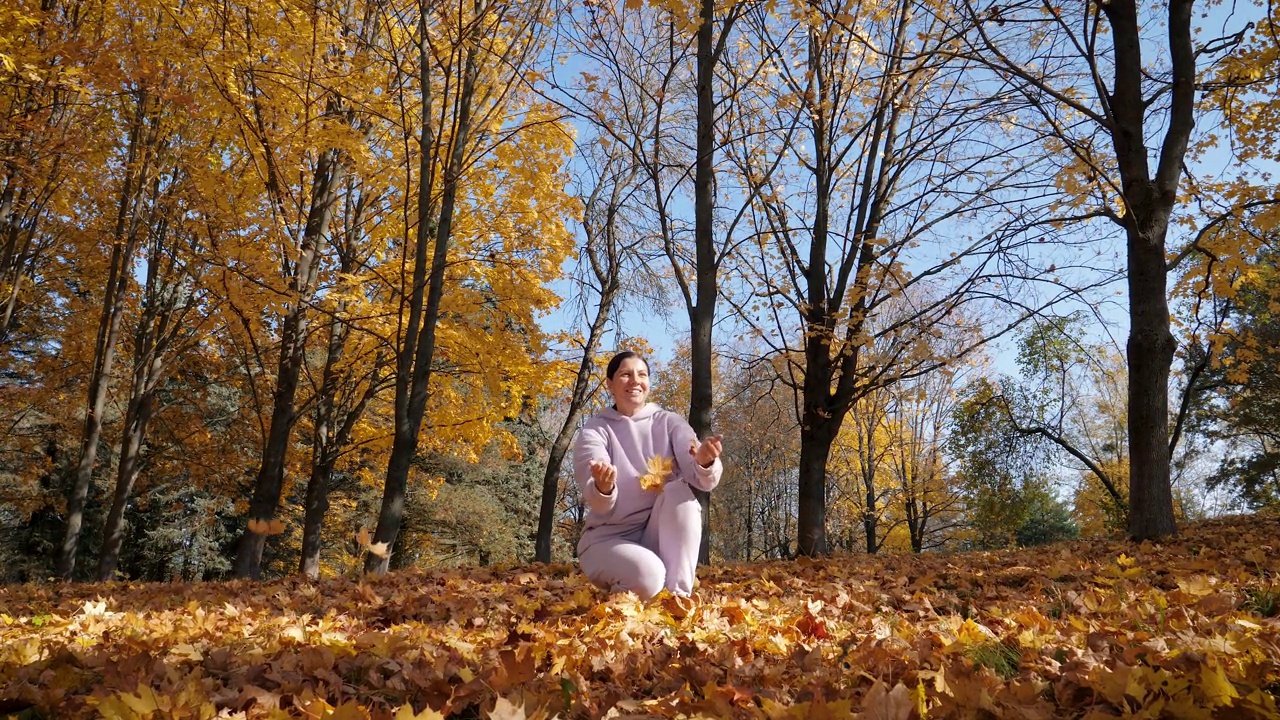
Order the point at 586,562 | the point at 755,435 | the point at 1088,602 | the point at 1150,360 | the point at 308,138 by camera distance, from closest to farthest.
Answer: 1. the point at 1088,602
2. the point at 586,562
3. the point at 1150,360
4. the point at 308,138
5. the point at 755,435

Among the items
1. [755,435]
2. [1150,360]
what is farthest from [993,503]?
[1150,360]

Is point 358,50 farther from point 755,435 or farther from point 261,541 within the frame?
point 755,435

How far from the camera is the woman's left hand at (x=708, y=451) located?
3.34 meters

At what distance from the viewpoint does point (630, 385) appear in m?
3.87

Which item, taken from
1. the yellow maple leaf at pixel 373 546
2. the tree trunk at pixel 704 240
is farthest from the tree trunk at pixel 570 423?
the yellow maple leaf at pixel 373 546

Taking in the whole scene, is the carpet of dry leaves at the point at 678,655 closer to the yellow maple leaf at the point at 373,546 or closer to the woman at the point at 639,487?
the woman at the point at 639,487

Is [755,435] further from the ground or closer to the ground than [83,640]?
further from the ground

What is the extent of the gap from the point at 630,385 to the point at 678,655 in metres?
1.77

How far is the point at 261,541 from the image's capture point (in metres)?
9.13

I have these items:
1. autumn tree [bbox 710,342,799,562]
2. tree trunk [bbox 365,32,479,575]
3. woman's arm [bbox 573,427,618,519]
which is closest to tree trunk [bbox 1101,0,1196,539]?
woman's arm [bbox 573,427,618,519]

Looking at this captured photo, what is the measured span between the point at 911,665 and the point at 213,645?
2.21 m

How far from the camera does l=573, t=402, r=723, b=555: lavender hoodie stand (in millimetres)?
3621

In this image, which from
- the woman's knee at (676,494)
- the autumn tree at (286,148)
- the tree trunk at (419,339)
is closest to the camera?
the woman's knee at (676,494)

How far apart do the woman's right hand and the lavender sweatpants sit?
30 centimetres
